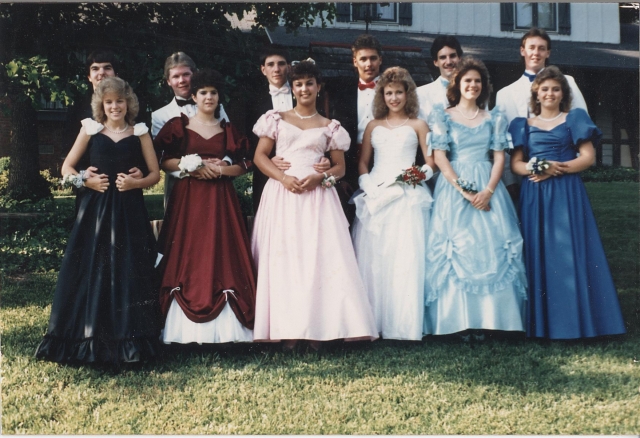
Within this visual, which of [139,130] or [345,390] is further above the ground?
[139,130]

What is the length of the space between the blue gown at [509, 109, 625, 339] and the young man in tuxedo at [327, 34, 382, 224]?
4.36ft

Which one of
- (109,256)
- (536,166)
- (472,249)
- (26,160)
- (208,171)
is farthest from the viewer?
(26,160)

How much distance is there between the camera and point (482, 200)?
463cm

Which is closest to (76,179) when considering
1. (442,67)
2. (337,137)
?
(337,137)

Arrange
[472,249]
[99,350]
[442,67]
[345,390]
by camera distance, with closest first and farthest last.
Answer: [345,390]
[99,350]
[472,249]
[442,67]

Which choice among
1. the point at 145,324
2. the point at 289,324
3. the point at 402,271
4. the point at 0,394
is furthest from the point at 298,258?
the point at 0,394

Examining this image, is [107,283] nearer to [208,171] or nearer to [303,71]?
[208,171]

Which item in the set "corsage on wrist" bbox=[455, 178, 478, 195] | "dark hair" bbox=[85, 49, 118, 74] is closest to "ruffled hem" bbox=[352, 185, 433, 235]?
"corsage on wrist" bbox=[455, 178, 478, 195]

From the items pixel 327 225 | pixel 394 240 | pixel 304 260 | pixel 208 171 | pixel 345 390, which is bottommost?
pixel 345 390

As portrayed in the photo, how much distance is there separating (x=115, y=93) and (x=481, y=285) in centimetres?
288

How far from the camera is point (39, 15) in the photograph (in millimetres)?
6547

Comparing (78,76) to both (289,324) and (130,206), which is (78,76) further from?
(289,324)

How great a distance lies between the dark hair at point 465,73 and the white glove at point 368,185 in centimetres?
89

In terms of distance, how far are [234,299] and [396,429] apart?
146 cm
